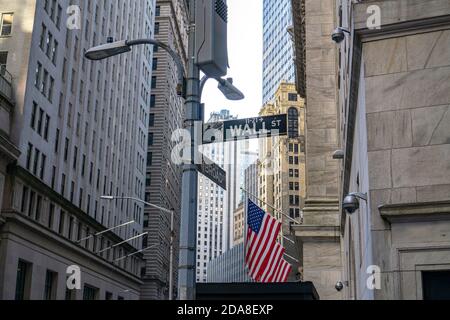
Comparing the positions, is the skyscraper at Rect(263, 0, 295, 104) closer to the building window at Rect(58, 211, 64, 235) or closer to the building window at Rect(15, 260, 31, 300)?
the building window at Rect(58, 211, 64, 235)

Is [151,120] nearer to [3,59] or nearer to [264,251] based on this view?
[3,59]

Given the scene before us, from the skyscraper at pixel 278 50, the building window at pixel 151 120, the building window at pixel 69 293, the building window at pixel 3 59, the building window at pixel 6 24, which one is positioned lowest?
the building window at pixel 69 293

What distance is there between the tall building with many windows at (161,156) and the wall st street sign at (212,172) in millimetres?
90792

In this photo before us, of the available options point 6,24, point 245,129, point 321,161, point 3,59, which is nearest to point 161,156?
point 6,24

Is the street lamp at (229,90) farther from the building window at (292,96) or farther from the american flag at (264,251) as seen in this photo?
the building window at (292,96)

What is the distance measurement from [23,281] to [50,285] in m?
5.62

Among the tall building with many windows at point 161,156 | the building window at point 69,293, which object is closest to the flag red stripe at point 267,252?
the building window at point 69,293

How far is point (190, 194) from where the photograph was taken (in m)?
8.24

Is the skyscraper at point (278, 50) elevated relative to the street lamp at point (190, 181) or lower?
elevated

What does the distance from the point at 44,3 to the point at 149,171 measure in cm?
5694

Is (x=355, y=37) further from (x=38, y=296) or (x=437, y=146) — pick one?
(x=38, y=296)

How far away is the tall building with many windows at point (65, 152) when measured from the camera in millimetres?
47156

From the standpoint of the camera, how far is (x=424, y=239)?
38.0ft
